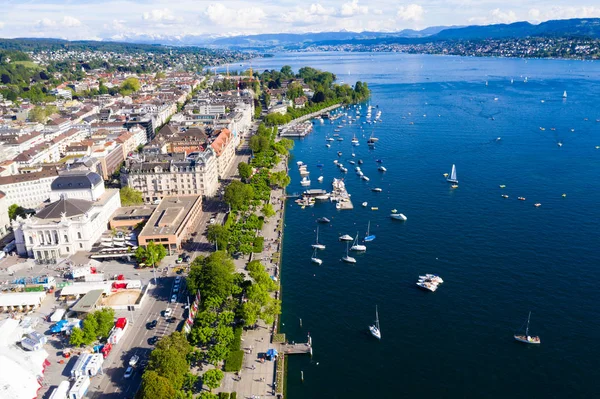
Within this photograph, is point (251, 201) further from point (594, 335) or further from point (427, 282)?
point (594, 335)

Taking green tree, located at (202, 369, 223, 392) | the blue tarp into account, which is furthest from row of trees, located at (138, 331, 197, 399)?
the blue tarp

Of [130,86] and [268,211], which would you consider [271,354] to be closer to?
[268,211]

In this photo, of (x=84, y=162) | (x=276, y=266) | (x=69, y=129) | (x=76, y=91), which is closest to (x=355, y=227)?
(x=276, y=266)

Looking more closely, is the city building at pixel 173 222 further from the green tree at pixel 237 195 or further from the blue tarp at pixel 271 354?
the blue tarp at pixel 271 354

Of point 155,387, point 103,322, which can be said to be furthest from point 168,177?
point 155,387

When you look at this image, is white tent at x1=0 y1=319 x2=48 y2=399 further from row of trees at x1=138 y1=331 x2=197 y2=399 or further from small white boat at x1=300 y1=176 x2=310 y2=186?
small white boat at x1=300 y1=176 x2=310 y2=186

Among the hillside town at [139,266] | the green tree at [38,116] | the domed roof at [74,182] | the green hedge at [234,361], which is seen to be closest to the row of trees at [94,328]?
the hillside town at [139,266]
